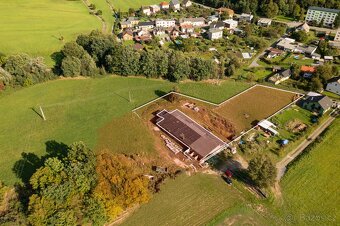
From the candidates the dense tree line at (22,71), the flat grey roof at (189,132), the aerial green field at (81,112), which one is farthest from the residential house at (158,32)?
the flat grey roof at (189,132)

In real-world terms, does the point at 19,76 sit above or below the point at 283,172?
above

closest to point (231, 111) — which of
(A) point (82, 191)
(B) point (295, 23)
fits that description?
(A) point (82, 191)

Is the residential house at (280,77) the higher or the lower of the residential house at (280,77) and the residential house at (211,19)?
the lower

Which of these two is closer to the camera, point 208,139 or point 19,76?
point 208,139

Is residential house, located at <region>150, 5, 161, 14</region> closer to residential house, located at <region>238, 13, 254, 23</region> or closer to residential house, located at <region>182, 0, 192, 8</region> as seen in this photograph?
residential house, located at <region>182, 0, 192, 8</region>

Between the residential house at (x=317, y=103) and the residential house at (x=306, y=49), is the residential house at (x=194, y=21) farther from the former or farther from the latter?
the residential house at (x=317, y=103)

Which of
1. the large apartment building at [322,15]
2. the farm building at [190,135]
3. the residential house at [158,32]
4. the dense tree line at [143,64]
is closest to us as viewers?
the farm building at [190,135]

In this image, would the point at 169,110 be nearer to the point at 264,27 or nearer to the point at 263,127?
the point at 263,127
